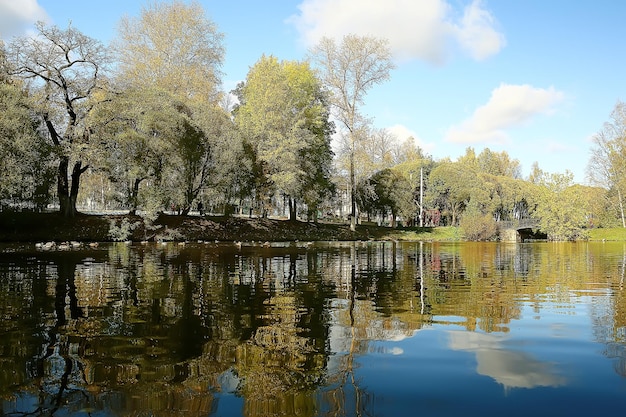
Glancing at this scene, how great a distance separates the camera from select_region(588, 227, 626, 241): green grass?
207ft

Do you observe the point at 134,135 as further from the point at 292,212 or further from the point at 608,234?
the point at 608,234

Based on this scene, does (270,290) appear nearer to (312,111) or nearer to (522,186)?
(312,111)

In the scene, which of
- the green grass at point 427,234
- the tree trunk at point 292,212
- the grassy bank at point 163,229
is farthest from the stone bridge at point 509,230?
the tree trunk at point 292,212

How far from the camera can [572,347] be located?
6.56 metres

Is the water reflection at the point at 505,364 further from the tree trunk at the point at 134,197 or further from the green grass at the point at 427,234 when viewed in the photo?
the green grass at the point at 427,234

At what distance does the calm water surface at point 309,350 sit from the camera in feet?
14.8

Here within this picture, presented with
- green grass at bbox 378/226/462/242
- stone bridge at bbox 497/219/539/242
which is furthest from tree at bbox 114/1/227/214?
stone bridge at bbox 497/219/539/242

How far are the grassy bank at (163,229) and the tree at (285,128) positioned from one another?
3197 mm

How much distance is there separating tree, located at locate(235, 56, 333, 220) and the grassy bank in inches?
126

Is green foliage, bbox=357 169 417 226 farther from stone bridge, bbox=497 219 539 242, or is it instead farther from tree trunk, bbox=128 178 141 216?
tree trunk, bbox=128 178 141 216

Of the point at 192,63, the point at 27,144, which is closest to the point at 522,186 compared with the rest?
the point at 192,63

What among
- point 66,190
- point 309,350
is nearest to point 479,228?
point 66,190

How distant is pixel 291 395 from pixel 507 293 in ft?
27.9

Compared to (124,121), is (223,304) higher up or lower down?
lower down
